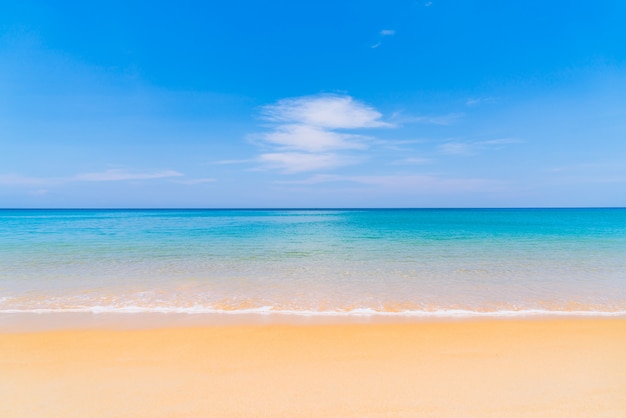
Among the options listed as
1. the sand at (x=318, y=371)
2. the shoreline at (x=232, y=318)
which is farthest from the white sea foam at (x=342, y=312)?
the sand at (x=318, y=371)

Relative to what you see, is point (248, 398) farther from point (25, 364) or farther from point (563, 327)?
point (563, 327)

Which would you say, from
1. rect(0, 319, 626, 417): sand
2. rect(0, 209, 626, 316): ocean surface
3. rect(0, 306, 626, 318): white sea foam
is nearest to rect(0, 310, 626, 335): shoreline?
rect(0, 306, 626, 318): white sea foam

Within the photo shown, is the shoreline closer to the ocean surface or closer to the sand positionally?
the ocean surface

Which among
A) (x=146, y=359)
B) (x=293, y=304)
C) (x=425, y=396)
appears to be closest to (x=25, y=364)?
(x=146, y=359)

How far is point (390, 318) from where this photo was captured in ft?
22.6

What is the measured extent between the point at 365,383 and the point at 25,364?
17.0 feet

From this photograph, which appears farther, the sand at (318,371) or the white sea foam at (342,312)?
the white sea foam at (342,312)

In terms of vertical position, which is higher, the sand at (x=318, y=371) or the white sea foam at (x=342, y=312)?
the sand at (x=318, y=371)

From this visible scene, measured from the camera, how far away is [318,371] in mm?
4375

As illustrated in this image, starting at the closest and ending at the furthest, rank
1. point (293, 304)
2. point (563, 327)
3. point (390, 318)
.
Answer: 1. point (563, 327)
2. point (390, 318)
3. point (293, 304)

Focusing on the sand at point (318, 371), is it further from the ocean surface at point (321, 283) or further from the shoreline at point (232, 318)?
the ocean surface at point (321, 283)

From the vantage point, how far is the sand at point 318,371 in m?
3.56

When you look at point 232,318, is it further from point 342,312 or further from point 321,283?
point 321,283

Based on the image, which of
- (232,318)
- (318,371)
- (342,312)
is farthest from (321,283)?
(318,371)
